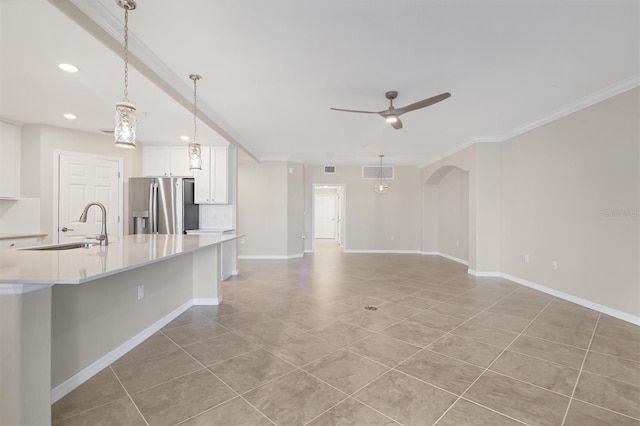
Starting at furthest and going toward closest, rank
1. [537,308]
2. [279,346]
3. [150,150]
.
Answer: [150,150], [537,308], [279,346]

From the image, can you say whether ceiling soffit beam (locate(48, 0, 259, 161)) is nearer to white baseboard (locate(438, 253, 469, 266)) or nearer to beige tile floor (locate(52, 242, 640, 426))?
beige tile floor (locate(52, 242, 640, 426))

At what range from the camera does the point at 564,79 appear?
305cm

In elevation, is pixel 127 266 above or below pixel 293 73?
below

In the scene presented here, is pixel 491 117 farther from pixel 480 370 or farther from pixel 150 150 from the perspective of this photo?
pixel 150 150

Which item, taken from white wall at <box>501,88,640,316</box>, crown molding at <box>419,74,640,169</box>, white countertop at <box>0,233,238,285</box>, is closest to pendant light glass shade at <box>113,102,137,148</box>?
white countertop at <box>0,233,238,285</box>

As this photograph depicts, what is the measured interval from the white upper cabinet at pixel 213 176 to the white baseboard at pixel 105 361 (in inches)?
96.8

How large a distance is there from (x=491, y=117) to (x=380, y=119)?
65.1 inches

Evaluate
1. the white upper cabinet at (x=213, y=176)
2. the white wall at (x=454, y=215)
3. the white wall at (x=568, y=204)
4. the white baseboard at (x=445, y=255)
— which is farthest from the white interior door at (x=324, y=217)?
the white upper cabinet at (x=213, y=176)

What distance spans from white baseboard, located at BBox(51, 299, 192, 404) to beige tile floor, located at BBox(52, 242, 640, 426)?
55 millimetres

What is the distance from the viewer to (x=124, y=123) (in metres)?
1.91

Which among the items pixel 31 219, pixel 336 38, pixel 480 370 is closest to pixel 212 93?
pixel 336 38

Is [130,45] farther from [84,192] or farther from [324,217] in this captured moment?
[324,217]

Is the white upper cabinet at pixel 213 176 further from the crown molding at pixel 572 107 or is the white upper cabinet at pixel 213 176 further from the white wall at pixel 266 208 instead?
the crown molding at pixel 572 107

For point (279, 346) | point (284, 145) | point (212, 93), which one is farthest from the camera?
point (284, 145)
